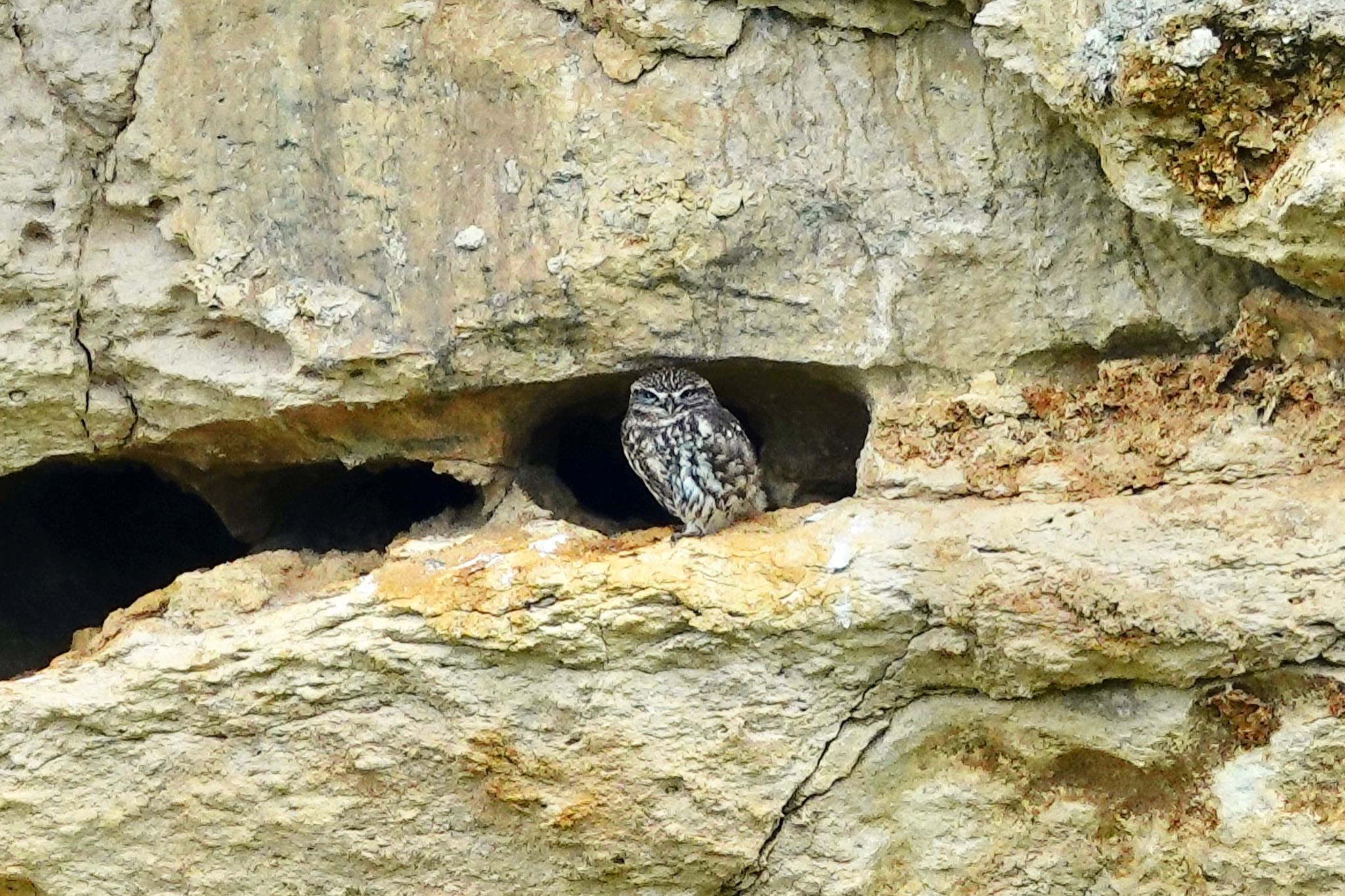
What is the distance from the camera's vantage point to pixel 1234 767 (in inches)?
164

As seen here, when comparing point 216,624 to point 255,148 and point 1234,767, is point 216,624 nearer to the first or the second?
point 255,148

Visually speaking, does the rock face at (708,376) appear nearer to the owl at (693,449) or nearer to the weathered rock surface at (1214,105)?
the weathered rock surface at (1214,105)

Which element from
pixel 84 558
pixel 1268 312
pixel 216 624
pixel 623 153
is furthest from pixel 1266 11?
pixel 84 558

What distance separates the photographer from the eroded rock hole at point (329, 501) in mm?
5562

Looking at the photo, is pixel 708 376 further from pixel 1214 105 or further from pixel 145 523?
pixel 145 523

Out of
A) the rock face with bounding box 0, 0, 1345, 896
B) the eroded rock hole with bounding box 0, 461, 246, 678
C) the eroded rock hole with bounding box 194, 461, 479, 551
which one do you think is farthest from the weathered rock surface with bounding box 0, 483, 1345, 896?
the eroded rock hole with bounding box 0, 461, 246, 678

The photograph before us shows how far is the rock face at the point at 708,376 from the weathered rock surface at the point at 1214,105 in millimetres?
16

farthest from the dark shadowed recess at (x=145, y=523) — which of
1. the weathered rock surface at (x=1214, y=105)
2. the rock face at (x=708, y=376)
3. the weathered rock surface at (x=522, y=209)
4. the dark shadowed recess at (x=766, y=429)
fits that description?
the weathered rock surface at (x=1214, y=105)

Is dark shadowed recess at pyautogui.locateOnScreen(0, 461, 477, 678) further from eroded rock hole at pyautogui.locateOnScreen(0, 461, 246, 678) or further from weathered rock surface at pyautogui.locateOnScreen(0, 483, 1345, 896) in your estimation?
weathered rock surface at pyautogui.locateOnScreen(0, 483, 1345, 896)

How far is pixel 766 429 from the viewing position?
5.57 meters

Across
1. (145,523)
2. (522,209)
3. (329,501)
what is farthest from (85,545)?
(522,209)

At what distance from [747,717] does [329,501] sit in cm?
209

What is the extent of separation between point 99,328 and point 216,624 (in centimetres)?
97

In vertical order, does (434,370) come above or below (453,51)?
below
